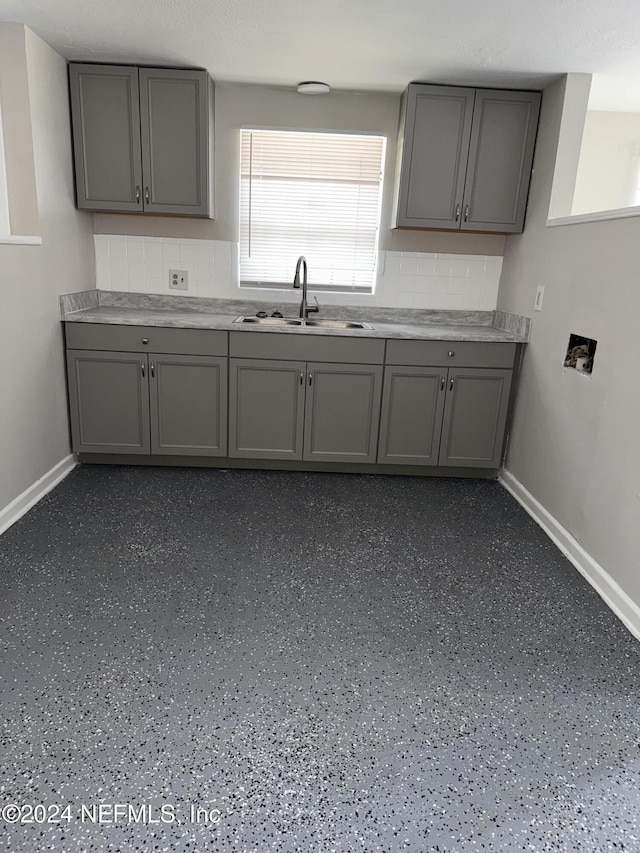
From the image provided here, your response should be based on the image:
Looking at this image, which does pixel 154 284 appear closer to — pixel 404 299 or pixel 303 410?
pixel 303 410

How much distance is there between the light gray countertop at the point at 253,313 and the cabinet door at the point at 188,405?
0.74 ft

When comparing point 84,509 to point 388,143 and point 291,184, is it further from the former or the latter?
point 388,143

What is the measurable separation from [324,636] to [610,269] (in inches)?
75.1

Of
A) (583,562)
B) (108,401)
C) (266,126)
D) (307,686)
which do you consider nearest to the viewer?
(307,686)

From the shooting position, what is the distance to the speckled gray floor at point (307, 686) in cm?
136

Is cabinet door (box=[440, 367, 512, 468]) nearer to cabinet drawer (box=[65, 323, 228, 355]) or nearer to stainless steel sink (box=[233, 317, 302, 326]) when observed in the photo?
stainless steel sink (box=[233, 317, 302, 326])

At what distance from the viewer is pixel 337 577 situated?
2367 millimetres

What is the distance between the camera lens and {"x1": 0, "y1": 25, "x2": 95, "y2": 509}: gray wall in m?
2.63

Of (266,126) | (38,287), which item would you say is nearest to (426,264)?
(266,126)

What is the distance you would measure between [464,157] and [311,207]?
968 mm

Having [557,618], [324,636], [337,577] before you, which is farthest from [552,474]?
[324,636]

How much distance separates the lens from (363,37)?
259 cm

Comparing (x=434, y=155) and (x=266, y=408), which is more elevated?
(x=434, y=155)

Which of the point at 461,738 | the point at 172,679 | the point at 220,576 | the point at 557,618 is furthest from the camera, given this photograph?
the point at 220,576
